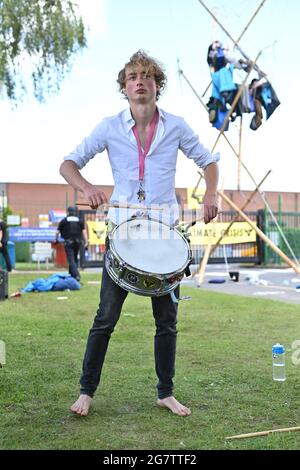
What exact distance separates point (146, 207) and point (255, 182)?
8783 millimetres

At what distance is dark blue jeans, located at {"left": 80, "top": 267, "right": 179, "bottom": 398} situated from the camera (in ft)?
11.4

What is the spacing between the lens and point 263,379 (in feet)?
14.0

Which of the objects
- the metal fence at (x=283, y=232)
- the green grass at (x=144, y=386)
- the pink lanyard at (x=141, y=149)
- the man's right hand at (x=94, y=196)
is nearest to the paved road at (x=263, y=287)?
the green grass at (x=144, y=386)

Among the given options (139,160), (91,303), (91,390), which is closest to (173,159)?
(139,160)

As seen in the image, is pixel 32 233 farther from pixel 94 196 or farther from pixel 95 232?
pixel 94 196

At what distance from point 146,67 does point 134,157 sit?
0.54 meters

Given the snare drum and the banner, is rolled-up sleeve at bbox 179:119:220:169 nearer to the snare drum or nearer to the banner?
the snare drum

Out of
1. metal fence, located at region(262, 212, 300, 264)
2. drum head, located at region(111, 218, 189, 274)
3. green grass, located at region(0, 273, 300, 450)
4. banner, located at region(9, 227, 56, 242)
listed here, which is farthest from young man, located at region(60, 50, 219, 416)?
banner, located at region(9, 227, 56, 242)

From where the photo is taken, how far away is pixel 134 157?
3473 millimetres

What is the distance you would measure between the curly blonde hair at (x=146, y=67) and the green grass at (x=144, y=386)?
198 cm

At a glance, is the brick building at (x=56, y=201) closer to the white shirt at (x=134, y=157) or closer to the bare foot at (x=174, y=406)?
the white shirt at (x=134, y=157)

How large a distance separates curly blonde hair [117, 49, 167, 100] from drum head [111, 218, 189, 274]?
2.90ft

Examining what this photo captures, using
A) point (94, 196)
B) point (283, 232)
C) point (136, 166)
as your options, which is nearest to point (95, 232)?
point (283, 232)
